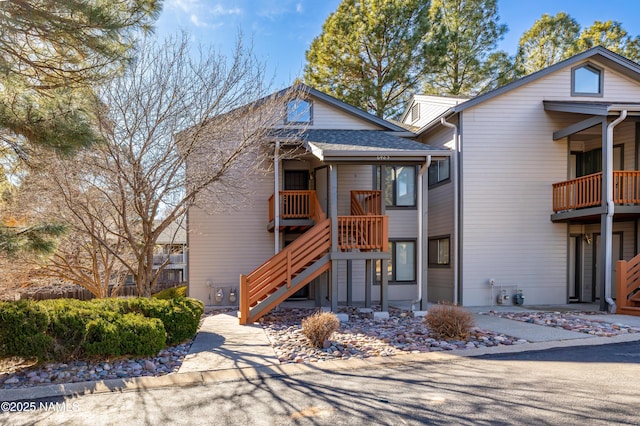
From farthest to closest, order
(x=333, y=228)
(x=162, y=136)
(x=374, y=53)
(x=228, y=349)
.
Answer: (x=374, y=53) → (x=333, y=228) → (x=162, y=136) → (x=228, y=349)

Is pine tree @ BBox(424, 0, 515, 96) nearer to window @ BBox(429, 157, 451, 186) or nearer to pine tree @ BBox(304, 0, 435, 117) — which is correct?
pine tree @ BBox(304, 0, 435, 117)

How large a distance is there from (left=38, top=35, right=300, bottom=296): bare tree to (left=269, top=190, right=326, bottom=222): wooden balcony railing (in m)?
2.56

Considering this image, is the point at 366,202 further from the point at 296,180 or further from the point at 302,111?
the point at 302,111

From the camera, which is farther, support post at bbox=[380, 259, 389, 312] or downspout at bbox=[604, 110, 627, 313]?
downspout at bbox=[604, 110, 627, 313]

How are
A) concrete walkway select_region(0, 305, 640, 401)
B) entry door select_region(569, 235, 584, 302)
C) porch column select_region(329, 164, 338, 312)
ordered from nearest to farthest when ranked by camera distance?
concrete walkway select_region(0, 305, 640, 401) < porch column select_region(329, 164, 338, 312) < entry door select_region(569, 235, 584, 302)

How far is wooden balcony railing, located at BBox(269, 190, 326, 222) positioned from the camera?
11258 mm

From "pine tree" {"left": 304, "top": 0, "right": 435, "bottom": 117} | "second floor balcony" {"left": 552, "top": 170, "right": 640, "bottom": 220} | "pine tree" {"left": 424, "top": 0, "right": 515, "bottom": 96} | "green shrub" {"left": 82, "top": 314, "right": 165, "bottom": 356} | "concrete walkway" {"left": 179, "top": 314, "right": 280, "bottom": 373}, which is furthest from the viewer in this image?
"pine tree" {"left": 424, "top": 0, "right": 515, "bottom": 96}

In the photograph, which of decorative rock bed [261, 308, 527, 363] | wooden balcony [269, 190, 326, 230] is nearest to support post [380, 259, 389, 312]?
decorative rock bed [261, 308, 527, 363]

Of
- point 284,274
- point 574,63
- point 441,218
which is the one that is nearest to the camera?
point 284,274

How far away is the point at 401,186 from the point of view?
13.0 metres

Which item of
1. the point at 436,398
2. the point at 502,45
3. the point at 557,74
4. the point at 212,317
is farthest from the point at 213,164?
the point at 502,45

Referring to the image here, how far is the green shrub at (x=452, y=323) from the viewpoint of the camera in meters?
6.70

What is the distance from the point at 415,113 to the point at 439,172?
13.3 feet

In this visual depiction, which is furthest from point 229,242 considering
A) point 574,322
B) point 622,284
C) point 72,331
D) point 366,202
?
point 622,284
